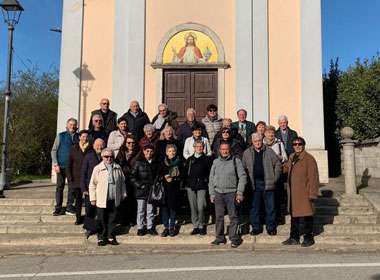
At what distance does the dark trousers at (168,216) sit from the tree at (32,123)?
14652 mm

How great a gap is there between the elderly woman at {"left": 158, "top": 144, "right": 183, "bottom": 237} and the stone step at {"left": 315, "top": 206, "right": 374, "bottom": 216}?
3048 millimetres

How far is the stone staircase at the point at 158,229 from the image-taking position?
7.75m

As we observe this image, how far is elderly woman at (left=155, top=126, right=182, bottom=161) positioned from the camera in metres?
8.00

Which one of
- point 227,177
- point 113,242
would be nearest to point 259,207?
point 227,177

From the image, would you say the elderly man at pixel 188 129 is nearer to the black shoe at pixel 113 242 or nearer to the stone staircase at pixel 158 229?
the stone staircase at pixel 158 229

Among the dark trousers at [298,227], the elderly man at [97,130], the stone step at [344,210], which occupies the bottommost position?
the dark trousers at [298,227]

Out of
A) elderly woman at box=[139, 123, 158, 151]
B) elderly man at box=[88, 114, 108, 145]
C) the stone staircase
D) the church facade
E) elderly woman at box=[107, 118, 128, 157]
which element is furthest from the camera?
the church facade

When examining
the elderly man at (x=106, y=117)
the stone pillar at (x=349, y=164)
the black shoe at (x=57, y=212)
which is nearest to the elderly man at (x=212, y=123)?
the elderly man at (x=106, y=117)

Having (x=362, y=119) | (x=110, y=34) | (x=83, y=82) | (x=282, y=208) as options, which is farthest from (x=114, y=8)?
(x=362, y=119)

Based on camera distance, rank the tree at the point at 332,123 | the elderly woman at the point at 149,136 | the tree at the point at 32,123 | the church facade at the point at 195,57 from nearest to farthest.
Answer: the elderly woman at the point at 149,136
the church facade at the point at 195,57
the tree at the point at 332,123
the tree at the point at 32,123

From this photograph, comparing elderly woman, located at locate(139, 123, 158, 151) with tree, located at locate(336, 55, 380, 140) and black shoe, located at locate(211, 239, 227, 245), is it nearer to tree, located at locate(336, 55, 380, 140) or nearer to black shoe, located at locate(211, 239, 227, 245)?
black shoe, located at locate(211, 239, 227, 245)

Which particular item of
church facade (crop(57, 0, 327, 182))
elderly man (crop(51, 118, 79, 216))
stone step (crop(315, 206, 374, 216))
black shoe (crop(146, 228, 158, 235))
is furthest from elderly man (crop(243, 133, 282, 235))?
church facade (crop(57, 0, 327, 182))

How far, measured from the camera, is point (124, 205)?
27.3 ft

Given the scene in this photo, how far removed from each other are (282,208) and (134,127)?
3.35 m
